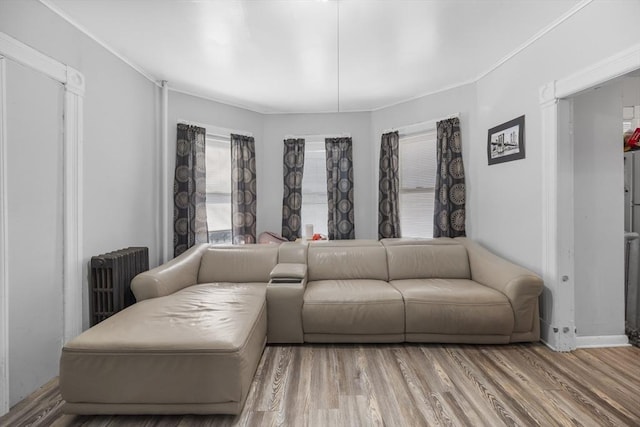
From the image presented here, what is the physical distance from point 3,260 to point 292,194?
2970mm

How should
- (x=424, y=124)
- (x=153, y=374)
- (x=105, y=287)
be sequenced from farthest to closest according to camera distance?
1. (x=424, y=124)
2. (x=105, y=287)
3. (x=153, y=374)

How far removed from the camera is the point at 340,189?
4230 mm

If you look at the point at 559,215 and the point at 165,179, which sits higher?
the point at 165,179

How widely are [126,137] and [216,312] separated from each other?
2018 millimetres

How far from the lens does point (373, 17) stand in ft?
7.27

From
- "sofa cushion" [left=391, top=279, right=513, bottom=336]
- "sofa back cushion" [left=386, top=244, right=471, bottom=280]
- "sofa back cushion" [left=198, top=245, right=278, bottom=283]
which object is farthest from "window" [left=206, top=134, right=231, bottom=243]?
"sofa cushion" [left=391, top=279, right=513, bottom=336]

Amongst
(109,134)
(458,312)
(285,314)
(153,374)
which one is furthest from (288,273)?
(109,134)

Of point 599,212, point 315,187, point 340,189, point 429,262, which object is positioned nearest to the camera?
point 599,212

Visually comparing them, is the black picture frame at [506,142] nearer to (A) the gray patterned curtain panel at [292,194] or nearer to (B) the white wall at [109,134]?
(A) the gray patterned curtain panel at [292,194]

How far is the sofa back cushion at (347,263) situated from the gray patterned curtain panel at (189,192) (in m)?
1.45

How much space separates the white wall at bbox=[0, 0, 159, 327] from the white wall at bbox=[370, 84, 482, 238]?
2884 millimetres

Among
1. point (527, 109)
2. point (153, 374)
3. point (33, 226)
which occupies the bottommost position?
point (153, 374)

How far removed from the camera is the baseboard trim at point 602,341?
8.18 feet

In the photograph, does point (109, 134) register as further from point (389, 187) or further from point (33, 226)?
point (389, 187)
